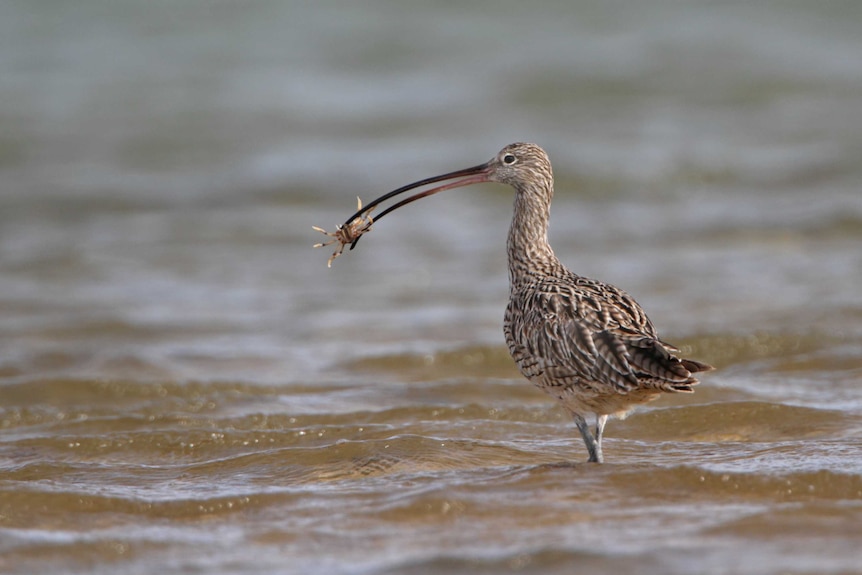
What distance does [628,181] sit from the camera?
15695 millimetres

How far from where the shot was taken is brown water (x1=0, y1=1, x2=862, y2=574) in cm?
534

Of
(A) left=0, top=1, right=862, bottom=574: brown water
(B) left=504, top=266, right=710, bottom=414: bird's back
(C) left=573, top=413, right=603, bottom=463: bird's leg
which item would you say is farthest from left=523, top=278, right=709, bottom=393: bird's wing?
(A) left=0, top=1, right=862, bottom=574: brown water

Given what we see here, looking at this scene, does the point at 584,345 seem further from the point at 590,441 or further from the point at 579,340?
the point at 590,441

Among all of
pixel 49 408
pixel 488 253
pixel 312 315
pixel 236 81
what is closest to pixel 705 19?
pixel 236 81

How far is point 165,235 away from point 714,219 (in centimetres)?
568

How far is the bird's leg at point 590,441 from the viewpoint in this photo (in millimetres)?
6150

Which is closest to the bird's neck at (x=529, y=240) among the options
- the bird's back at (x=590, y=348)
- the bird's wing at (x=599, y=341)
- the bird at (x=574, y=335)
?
the bird at (x=574, y=335)

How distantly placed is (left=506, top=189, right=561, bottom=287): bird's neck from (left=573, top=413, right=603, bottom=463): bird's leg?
0.94 meters

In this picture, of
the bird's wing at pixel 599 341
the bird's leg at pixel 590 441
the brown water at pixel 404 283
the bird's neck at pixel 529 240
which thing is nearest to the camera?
the brown water at pixel 404 283

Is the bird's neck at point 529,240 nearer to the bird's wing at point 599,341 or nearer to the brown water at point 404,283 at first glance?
the bird's wing at point 599,341

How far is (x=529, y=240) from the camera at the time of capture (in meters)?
7.03

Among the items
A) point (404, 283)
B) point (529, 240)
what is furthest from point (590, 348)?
point (404, 283)

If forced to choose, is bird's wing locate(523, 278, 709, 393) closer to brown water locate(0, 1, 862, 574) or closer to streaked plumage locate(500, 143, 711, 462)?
streaked plumage locate(500, 143, 711, 462)

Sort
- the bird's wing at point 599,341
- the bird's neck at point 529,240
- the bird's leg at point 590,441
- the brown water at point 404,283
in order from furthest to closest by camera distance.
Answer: the bird's neck at point 529,240 → the bird's leg at point 590,441 → the bird's wing at point 599,341 → the brown water at point 404,283
